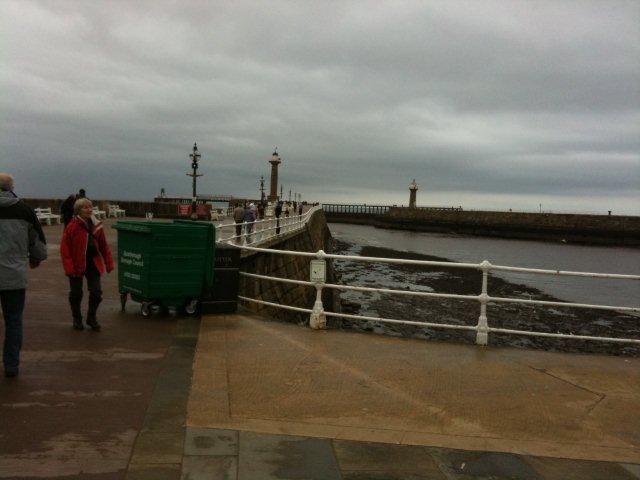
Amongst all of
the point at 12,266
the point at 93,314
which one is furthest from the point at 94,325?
the point at 12,266

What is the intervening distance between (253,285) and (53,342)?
7633 millimetres

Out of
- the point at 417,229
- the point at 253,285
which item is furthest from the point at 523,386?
the point at 417,229

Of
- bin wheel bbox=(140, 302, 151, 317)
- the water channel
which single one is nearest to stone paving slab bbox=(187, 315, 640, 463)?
bin wheel bbox=(140, 302, 151, 317)

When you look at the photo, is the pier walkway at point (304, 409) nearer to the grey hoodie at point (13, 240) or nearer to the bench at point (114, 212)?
the grey hoodie at point (13, 240)

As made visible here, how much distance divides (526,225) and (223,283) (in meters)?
78.9

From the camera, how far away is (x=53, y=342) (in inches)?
243

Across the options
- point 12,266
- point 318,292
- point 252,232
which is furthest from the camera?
point 252,232

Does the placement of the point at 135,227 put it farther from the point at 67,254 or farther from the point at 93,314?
the point at 93,314

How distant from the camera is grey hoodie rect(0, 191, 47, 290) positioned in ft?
15.9

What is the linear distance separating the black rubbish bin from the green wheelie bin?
163mm

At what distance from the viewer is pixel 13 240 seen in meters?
4.90

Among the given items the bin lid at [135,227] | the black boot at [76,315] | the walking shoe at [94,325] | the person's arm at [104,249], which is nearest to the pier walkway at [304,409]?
the walking shoe at [94,325]

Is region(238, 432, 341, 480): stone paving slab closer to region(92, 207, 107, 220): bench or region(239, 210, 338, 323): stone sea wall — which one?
region(239, 210, 338, 323): stone sea wall

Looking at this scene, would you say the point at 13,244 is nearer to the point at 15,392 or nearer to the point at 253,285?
the point at 15,392
